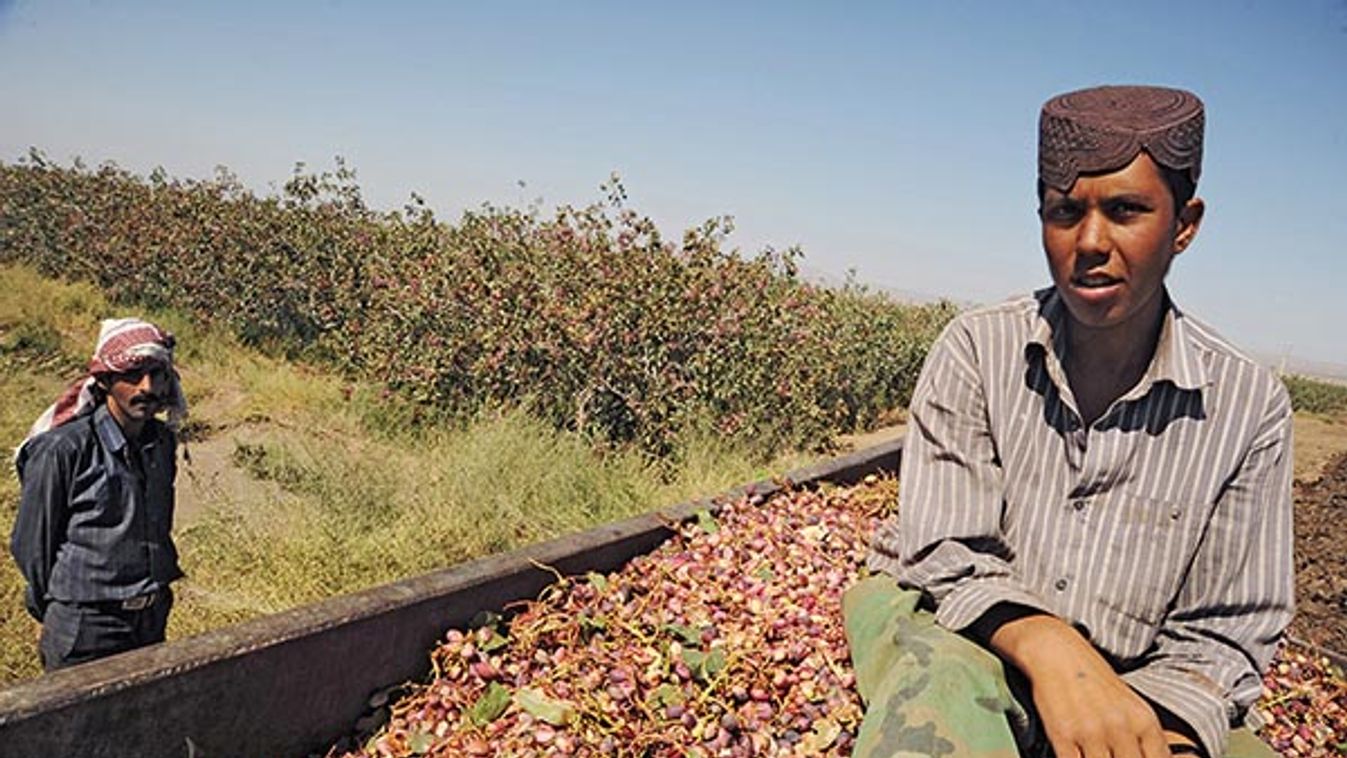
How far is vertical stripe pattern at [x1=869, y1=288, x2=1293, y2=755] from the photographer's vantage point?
5.62 ft

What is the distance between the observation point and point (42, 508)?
2.50 m

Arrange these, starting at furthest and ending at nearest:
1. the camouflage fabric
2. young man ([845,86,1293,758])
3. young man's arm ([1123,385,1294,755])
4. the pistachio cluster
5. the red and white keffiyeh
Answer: the red and white keffiyeh
the pistachio cluster
young man's arm ([1123,385,1294,755])
young man ([845,86,1293,758])
the camouflage fabric

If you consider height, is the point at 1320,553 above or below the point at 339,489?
below

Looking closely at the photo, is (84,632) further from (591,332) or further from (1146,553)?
(591,332)

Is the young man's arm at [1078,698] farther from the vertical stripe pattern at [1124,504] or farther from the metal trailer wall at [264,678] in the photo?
the metal trailer wall at [264,678]

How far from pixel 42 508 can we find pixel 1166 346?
3070mm

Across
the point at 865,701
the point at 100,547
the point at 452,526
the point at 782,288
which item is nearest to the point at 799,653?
the point at 865,701

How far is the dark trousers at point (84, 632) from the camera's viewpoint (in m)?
2.58

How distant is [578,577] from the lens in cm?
273

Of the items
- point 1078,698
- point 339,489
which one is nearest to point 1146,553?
point 1078,698

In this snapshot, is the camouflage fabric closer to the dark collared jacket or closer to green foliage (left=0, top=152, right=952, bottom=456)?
the dark collared jacket

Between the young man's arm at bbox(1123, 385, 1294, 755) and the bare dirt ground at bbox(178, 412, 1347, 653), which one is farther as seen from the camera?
the bare dirt ground at bbox(178, 412, 1347, 653)

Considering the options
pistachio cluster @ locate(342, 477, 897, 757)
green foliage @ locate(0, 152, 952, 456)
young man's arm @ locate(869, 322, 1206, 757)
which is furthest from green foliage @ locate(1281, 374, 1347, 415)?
young man's arm @ locate(869, 322, 1206, 757)

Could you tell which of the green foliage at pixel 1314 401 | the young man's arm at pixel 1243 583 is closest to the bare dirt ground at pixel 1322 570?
the young man's arm at pixel 1243 583
